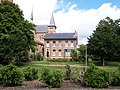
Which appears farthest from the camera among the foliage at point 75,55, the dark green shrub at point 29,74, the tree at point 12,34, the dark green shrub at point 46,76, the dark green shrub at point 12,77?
the foliage at point 75,55

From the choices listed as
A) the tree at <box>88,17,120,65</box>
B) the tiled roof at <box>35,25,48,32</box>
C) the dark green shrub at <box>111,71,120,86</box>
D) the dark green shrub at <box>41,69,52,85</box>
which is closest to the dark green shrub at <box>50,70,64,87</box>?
the dark green shrub at <box>41,69,52,85</box>

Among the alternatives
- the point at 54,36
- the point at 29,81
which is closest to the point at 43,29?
the point at 54,36

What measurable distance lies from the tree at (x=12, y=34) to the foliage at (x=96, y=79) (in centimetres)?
2596

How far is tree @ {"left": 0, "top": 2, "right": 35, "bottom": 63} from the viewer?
38.7 meters

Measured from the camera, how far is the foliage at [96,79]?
541 inches

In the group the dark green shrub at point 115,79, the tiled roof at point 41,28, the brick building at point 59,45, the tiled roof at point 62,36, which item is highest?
the tiled roof at point 41,28

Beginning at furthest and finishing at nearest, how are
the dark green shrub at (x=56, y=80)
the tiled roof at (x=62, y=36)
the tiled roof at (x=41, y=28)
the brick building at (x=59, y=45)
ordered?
the tiled roof at (x=41, y=28), the tiled roof at (x=62, y=36), the brick building at (x=59, y=45), the dark green shrub at (x=56, y=80)

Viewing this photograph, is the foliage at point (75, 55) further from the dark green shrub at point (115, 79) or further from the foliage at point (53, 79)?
the foliage at point (53, 79)

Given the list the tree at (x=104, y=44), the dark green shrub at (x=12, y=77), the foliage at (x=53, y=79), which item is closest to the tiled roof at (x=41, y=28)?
the tree at (x=104, y=44)

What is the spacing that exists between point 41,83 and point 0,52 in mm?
25426

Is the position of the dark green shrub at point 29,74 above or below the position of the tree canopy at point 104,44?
below

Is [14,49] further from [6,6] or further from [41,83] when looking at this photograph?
[41,83]

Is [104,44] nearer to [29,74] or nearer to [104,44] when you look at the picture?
[104,44]

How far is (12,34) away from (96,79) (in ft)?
92.3
